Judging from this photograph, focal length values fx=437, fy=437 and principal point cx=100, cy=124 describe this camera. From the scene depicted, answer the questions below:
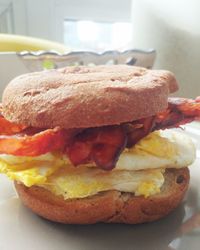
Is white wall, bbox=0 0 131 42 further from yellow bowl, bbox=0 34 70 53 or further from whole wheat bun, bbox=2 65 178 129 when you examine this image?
whole wheat bun, bbox=2 65 178 129

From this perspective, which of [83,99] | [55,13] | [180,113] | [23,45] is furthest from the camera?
[55,13]

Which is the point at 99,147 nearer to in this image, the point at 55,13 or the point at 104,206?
the point at 104,206

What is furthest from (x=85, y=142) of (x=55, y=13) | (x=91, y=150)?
(x=55, y=13)

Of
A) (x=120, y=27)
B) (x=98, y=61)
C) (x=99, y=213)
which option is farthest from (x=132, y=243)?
(x=120, y=27)

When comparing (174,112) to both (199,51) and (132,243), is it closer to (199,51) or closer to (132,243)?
(132,243)

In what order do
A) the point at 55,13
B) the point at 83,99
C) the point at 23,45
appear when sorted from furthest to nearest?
the point at 55,13 → the point at 23,45 → the point at 83,99

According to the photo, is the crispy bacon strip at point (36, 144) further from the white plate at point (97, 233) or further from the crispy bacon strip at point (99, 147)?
the white plate at point (97, 233)

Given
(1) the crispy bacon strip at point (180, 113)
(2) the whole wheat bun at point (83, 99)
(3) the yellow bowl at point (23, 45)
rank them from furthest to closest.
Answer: (3) the yellow bowl at point (23, 45)
(1) the crispy bacon strip at point (180, 113)
(2) the whole wheat bun at point (83, 99)

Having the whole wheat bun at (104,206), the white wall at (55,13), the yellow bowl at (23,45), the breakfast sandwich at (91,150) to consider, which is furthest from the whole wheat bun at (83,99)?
the white wall at (55,13)
